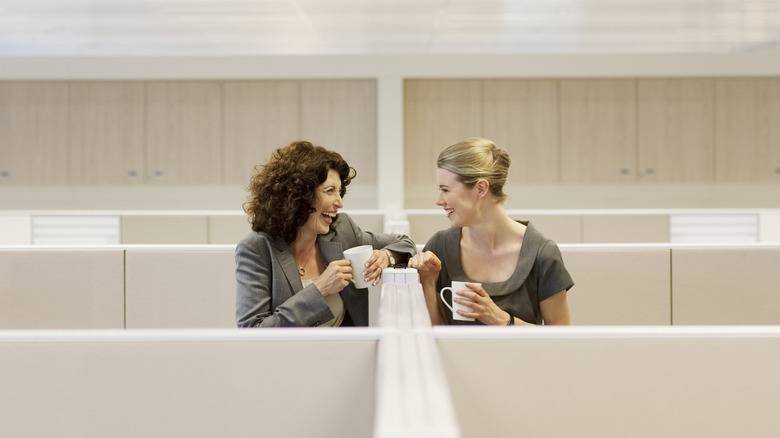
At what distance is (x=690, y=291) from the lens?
99.1 inches

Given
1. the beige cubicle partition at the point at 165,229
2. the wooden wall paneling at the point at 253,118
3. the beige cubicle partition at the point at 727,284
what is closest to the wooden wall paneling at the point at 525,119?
the wooden wall paneling at the point at 253,118

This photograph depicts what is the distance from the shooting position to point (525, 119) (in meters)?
7.43

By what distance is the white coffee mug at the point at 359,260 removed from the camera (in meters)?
1.77

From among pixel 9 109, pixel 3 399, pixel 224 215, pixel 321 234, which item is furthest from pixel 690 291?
pixel 9 109

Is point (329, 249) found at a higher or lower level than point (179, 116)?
lower

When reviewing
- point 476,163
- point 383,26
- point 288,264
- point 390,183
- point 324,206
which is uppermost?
point 383,26

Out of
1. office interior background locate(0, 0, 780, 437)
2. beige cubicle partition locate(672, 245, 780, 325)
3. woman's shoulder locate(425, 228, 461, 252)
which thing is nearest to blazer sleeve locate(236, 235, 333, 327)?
woman's shoulder locate(425, 228, 461, 252)

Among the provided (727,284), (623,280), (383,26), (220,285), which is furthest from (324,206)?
(383,26)

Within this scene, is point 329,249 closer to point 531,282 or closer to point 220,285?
point 531,282

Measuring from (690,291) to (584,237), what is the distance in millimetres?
1907

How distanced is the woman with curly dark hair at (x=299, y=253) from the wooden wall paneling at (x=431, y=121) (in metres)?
5.47

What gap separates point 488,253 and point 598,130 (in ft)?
19.4

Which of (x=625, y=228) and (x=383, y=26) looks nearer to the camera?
(x=625, y=228)

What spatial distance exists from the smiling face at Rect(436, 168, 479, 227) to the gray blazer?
0.19 meters
